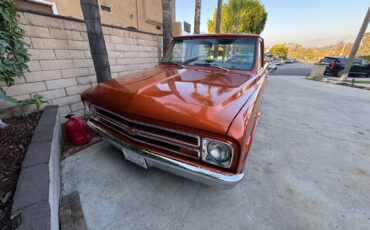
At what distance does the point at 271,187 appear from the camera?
1972 mm

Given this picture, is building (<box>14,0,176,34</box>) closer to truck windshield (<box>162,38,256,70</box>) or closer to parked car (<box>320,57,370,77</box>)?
truck windshield (<box>162,38,256,70</box>)

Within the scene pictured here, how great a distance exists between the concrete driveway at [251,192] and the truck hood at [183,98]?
908mm

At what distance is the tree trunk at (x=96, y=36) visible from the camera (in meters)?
2.76

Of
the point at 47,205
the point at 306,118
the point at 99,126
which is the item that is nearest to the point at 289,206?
the point at 47,205

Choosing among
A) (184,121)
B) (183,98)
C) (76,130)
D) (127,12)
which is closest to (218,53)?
(183,98)

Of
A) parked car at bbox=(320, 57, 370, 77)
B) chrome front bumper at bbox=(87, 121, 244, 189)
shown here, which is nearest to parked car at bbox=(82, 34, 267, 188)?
chrome front bumper at bbox=(87, 121, 244, 189)

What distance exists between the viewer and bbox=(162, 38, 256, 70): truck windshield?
246cm

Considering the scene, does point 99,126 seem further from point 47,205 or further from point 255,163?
point 255,163

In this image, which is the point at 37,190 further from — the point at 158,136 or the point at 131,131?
the point at 158,136

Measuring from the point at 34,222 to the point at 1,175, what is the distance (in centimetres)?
80

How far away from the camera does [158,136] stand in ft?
4.90

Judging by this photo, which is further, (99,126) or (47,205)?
(99,126)

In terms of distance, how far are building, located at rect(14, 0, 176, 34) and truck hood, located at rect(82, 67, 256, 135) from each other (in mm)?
5409

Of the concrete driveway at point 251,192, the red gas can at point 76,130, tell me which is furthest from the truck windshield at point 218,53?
the red gas can at point 76,130
